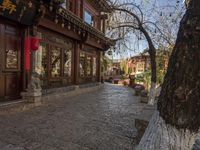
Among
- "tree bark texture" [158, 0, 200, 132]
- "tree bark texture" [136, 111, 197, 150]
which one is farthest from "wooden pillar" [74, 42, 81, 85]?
"tree bark texture" [158, 0, 200, 132]

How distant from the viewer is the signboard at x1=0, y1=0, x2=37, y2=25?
7641mm

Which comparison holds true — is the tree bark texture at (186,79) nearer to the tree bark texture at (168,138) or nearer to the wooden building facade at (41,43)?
the tree bark texture at (168,138)

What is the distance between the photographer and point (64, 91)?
12.6 meters

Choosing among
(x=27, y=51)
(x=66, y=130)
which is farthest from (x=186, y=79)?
(x=27, y=51)

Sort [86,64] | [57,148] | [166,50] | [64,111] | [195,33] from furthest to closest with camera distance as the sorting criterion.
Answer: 1. [86,64]
2. [166,50]
3. [64,111]
4. [57,148]
5. [195,33]

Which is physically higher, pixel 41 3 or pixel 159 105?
pixel 41 3

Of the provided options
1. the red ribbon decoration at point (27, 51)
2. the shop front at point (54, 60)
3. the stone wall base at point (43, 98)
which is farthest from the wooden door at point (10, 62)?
the shop front at point (54, 60)

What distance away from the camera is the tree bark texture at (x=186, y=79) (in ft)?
8.32

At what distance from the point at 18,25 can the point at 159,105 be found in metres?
7.59

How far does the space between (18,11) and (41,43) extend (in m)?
2.71

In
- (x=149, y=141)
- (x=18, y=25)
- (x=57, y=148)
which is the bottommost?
(x=57, y=148)

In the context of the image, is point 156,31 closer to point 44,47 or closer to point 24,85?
point 44,47

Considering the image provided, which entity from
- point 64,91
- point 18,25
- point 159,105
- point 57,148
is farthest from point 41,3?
point 159,105

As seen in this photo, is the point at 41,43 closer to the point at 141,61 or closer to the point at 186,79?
the point at 141,61
